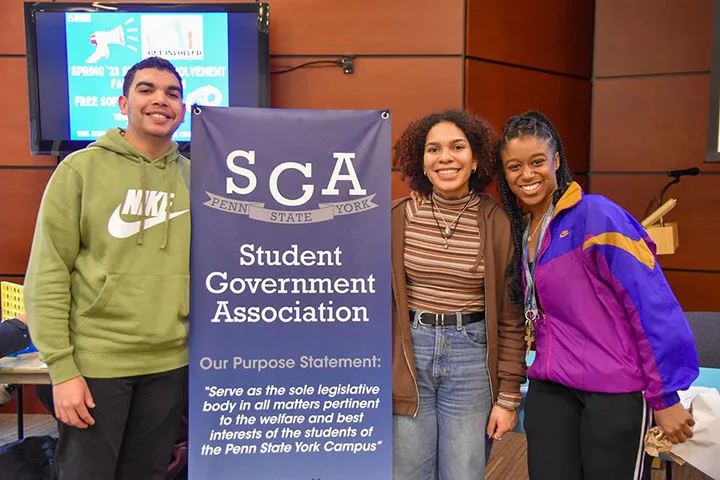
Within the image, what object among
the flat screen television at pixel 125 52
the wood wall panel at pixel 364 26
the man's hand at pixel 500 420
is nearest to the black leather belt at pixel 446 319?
the man's hand at pixel 500 420

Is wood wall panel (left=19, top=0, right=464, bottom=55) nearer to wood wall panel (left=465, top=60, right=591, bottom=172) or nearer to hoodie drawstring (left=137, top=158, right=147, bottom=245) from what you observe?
wood wall panel (left=465, top=60, right=591, bottom=172)

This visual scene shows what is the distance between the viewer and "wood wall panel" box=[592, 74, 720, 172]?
4008mm

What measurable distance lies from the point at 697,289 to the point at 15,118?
480 cm

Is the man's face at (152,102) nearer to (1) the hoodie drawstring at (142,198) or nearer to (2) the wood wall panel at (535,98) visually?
(1) the hoodie drawstring at (142,198)

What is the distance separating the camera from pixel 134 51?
3166 mm

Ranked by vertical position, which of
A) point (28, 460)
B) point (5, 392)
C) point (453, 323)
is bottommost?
point (28, 460)

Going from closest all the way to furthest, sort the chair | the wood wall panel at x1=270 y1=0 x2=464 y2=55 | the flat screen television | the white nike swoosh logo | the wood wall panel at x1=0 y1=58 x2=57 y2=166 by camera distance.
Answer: the white nike swoosh logo < the chair < the flat screen television < the wood wall panel at x1=270 y1=0 x2=464 y2=55 < the wood wall panel at x1=0 y1=58 x2=57 y2=166

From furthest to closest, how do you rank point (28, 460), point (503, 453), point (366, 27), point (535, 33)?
point (535, 33) < point (366, 27) < point (503, 453) < point (28, 460)

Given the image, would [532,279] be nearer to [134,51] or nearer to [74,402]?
[74,402]

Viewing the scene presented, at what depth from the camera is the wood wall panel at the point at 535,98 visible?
134 inches

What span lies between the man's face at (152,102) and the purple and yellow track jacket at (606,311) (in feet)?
3.73

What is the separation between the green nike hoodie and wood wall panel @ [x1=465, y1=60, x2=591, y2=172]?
7.61ft

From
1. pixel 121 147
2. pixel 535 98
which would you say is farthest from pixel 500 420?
pixel 535 98

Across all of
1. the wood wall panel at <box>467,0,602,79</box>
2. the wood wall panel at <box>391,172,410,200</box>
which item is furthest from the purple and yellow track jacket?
the wood wall panel at <box>467,0,602,79</box>
